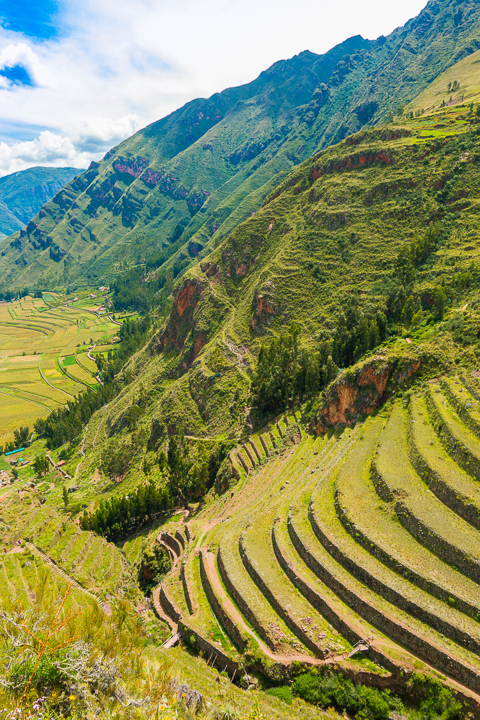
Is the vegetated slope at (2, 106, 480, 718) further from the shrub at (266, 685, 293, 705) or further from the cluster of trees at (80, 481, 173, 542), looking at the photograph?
the shrub at (266, 685, 293, 705)

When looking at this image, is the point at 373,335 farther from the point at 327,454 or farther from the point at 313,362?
the point at 327,454

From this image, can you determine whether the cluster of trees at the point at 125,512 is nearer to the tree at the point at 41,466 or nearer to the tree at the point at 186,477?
the tree at the point at 186,477

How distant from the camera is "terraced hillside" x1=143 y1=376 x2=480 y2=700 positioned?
81.2 ft

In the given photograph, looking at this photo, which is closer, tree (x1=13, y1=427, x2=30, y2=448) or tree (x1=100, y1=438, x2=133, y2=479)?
tree (x1=100, y1=438, x2=133, y2=479)

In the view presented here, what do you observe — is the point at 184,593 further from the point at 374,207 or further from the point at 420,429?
the point at 374,207

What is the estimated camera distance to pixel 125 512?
69250 mm

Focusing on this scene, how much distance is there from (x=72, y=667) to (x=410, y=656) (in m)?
22.7

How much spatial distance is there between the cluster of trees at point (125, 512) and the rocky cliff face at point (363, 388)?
35.7 metres

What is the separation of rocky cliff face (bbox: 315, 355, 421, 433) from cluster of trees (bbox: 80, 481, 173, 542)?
117 feet

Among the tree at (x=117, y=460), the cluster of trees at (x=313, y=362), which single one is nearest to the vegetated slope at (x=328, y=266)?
the cluster of trees at (x=313, y=362)

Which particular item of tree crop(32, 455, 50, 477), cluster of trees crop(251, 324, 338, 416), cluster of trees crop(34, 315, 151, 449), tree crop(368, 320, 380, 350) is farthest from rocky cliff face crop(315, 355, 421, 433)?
cluster of trees crop(34, 315, 151, 449)

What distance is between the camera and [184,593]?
3734cm

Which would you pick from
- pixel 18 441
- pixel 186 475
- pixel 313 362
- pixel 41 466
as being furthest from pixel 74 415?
pixel 313 362

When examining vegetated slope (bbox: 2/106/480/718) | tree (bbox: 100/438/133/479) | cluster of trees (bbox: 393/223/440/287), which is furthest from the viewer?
tree (bbox: 100/438/133/479)
